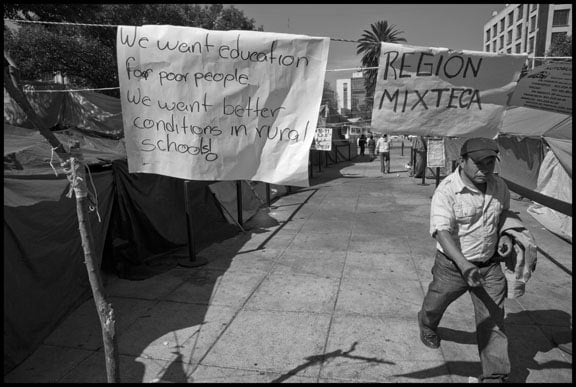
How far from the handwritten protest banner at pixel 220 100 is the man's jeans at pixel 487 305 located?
1.46 metres

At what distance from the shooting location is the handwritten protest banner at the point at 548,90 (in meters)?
3.70

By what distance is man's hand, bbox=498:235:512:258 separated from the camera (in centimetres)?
290

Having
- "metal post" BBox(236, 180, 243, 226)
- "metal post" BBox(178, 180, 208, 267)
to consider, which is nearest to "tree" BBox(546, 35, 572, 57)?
"metal post" BBox(236, 180, 243, 226)

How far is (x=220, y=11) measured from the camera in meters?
20.9

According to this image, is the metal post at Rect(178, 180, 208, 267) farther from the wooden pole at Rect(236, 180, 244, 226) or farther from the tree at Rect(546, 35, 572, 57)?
the tree at Rect(546, 35, 572, 57)

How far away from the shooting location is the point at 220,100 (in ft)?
9.00

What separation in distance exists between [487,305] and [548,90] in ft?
7.37

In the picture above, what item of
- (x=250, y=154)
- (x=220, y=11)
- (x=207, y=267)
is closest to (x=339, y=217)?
(x=207, y=267)

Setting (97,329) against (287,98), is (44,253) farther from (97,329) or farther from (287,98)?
(287,98)

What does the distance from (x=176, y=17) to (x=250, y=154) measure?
623 inches

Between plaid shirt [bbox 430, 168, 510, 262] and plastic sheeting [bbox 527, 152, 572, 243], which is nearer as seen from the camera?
plaid shirt [bbox 430, 168, 510, 262]

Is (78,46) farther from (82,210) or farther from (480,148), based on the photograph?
(480,148)

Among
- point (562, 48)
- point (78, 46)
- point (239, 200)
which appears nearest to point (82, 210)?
point (239, 200)

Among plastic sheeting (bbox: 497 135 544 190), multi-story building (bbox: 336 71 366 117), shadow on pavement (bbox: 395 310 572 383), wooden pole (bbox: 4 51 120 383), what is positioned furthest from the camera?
multi-story building (bbox: 336 71 366 117)
